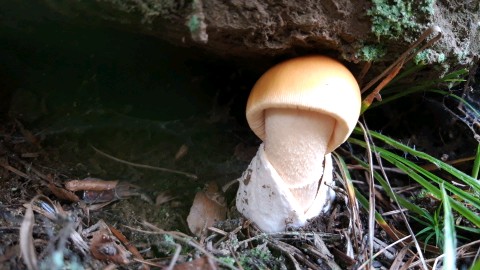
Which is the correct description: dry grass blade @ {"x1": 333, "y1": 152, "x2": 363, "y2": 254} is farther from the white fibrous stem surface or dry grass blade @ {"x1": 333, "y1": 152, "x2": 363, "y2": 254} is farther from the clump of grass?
the white fibrous stem surface

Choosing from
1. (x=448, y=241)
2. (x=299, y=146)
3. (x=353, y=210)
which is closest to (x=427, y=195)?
(x=353, y=210)

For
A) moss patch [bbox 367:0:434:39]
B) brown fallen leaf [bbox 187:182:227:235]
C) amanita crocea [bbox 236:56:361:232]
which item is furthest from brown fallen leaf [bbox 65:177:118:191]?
moss patch [bbox 367:0:434:39]

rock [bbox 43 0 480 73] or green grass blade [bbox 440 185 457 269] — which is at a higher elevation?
rock [bbox 43 0 480 73]

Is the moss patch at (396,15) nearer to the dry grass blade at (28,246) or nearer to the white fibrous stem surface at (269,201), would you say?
the white fibrous stem surface at (269,201)

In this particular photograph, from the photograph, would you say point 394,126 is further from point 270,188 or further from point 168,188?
point 168,188

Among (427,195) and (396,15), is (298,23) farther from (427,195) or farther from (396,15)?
(427,195)

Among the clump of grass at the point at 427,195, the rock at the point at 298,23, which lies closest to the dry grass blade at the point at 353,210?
the clump of grass at the point at 427,195

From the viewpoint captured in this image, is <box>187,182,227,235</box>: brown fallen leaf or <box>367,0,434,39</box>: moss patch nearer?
<box>367,0,434,39</box>: moss patch

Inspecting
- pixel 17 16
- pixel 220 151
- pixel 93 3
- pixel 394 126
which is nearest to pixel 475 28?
pixel 394 126
